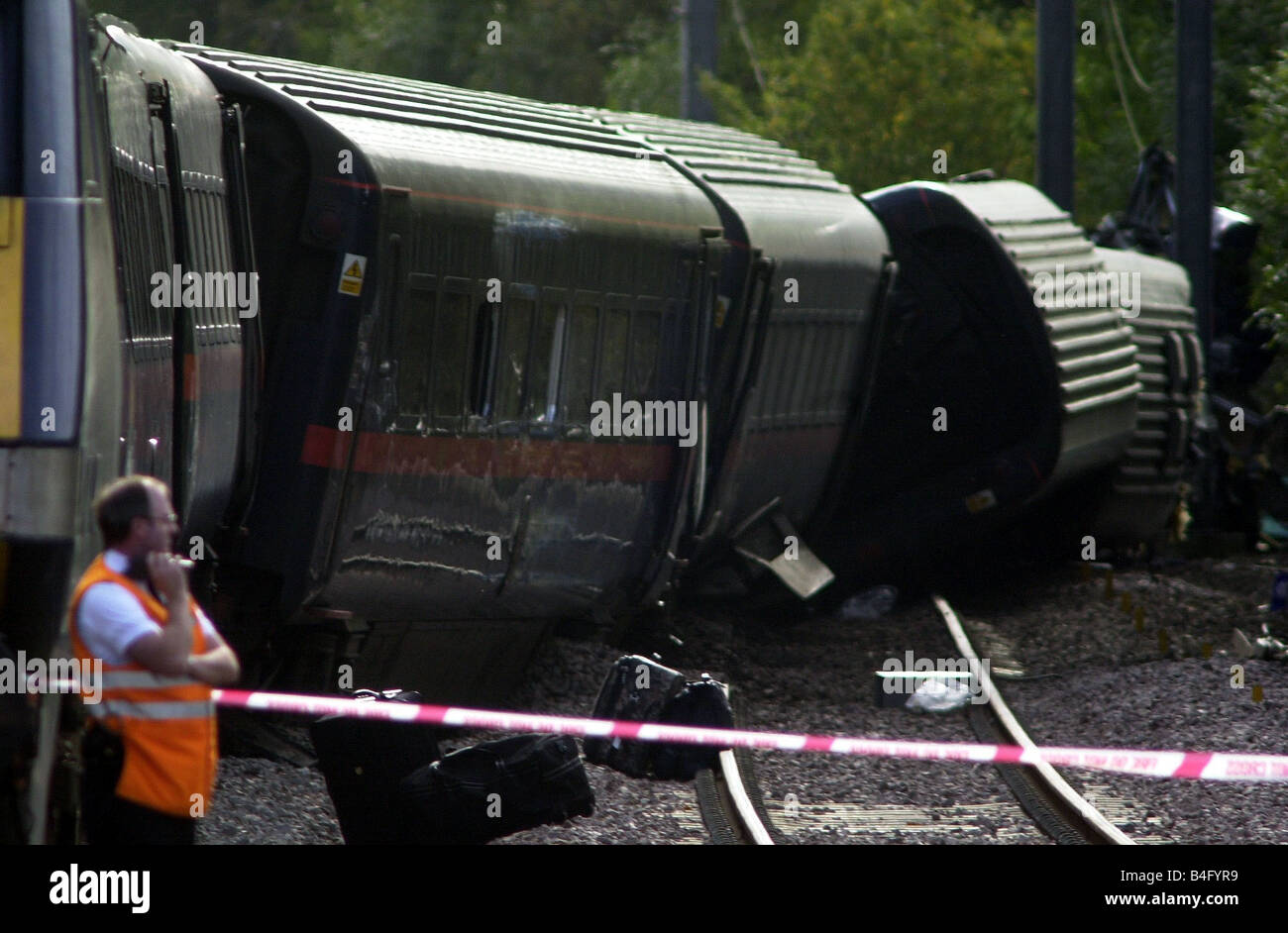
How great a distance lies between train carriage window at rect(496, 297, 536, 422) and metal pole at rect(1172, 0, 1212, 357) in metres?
14.1

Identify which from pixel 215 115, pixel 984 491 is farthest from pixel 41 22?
pixel 984 491

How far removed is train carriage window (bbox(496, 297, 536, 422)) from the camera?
424 inches

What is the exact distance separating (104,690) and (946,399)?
12.6 meters

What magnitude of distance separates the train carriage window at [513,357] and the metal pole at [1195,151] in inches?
555

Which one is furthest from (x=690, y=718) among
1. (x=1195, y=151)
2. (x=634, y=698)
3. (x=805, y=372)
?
(x=1195, y=151)

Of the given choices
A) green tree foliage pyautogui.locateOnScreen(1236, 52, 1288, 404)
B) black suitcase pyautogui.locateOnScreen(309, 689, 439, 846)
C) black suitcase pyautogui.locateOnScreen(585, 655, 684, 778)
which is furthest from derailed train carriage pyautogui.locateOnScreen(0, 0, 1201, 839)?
green tree foliage pyautogui.locateOnScreen(1236, 52, 1288, 404)

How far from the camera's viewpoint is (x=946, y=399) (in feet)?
56.7

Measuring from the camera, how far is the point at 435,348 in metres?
10.2

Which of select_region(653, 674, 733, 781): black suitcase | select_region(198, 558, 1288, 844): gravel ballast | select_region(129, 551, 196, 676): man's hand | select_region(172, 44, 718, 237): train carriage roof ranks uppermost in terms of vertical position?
select_region(172, 44, 718, 237): train carriage roof

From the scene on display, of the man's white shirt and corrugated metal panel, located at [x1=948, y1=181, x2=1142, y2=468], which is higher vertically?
the man's white shirt

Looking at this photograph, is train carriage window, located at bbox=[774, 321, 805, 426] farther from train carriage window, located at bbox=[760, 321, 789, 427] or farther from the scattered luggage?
the scattered luggage

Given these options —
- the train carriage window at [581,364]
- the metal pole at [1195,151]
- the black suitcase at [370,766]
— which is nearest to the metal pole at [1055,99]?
the metal pole at [1195,151]

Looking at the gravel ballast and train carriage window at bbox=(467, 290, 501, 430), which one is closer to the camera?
the gravel ballast

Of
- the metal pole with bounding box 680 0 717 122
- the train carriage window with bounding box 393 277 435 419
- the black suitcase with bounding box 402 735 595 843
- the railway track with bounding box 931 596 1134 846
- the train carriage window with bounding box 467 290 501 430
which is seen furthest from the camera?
the metal pole with bounding box 680 0 717 122
